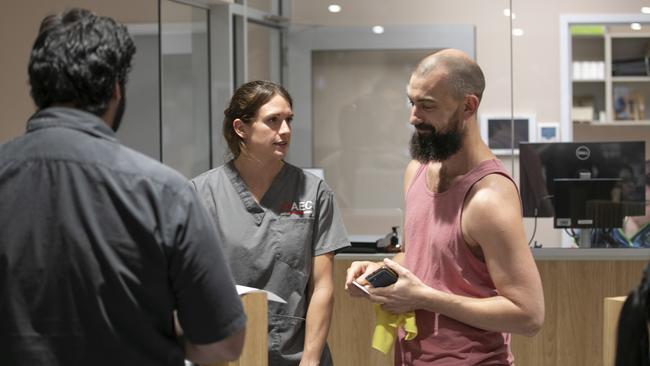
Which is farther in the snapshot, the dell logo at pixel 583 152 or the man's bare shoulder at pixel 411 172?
the dell logo at pixel 583 152

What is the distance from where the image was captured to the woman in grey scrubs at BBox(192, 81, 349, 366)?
Result: 8.18ft

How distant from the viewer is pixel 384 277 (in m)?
2.14

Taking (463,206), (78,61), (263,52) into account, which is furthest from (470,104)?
(263,52)

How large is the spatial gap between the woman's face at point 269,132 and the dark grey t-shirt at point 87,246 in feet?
3.83

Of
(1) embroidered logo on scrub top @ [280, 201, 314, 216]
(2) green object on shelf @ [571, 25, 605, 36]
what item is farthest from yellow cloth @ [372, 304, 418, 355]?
(2) green object on shelf @ [571, 25, 605, 36]

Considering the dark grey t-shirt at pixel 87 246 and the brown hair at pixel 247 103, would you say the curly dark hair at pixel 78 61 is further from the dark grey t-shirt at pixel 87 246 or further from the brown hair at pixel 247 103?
the brown hair at pixel 247 103

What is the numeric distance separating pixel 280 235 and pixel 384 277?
458 mm

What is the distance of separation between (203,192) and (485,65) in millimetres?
3772

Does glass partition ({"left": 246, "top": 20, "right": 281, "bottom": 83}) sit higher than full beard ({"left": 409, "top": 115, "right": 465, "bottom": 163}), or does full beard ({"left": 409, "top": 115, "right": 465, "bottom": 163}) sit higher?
glass partition ({"left": 246, "top": 20, "right": 281, "bottom": 83})

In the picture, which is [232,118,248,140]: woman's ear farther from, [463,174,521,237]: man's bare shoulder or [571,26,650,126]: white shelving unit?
[571,26,650,126]: white shelving unit

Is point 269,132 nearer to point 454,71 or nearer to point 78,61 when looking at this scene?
point 454,71

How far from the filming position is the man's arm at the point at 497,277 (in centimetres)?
204

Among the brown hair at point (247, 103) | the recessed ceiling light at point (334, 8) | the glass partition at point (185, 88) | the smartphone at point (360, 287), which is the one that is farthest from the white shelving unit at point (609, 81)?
the smartphone at point (360, 287)

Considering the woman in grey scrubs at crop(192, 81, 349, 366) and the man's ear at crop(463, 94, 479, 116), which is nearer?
the man's ear at crop(463, 94, 479, 116)
